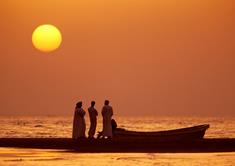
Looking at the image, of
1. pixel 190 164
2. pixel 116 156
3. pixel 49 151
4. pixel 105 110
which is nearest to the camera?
pixel 190 164

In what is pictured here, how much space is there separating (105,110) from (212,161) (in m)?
7.81

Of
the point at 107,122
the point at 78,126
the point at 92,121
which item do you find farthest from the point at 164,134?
the point at 78,126

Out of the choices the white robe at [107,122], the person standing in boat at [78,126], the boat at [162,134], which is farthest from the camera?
the white robe at [107,122]

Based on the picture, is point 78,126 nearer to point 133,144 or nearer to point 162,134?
→ point 133,144

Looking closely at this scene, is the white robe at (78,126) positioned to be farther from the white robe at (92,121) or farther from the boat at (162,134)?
the boat at (162,134)

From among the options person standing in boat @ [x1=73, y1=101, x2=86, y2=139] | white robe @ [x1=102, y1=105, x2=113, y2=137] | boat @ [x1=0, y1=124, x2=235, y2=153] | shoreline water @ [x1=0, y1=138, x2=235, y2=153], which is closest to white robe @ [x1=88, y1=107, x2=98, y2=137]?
person standing in boat @ [x1=73, y1=101, x2=86, y2=139]

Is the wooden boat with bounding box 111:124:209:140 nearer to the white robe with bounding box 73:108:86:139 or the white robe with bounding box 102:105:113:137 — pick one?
the white robe with bounding box 102:105:113:137

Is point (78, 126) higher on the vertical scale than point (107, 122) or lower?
lower

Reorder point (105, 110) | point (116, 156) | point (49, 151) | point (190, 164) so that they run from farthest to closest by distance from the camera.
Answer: point (105, 110) → point (49, 151) → point (116, 156) → point (190, 164)

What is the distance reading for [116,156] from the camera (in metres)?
32.1

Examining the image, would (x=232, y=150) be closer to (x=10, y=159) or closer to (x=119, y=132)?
(x=119, y=132)

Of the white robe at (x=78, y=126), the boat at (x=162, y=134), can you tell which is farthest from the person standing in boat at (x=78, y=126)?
the boat at (x=162, y=134)

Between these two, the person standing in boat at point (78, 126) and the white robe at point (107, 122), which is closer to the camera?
the person standing in boat at point (78, 126)

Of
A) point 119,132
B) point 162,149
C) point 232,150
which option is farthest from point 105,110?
point 232,150
